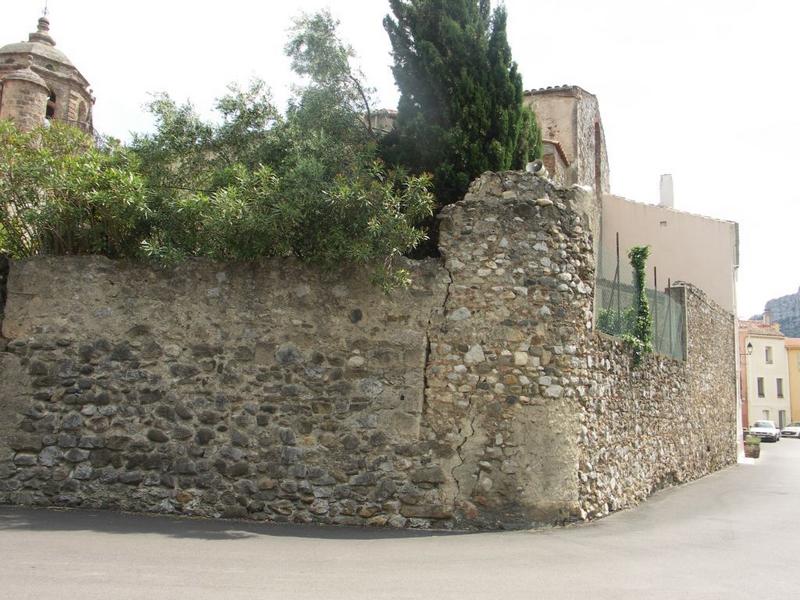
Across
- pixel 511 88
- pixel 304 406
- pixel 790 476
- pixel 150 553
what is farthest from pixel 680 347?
pixel 150 553

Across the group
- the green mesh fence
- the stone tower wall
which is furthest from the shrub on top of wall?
the stone tower wall

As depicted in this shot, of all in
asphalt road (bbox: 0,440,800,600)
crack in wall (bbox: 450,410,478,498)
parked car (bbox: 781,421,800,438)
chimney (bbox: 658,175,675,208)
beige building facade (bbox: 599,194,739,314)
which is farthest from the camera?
parked car (bbox: 781,421,800,438)

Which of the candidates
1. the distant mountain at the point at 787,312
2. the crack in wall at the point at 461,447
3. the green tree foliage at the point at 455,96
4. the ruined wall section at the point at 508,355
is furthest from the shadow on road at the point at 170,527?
the distant mountain at the point at 787,312

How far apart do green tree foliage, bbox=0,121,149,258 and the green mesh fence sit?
271 inches

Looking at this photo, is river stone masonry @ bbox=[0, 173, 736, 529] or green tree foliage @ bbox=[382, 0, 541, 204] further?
green tree foliage @ bbox=[382, 0, 541, 204]

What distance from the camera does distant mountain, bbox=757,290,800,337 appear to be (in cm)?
12107

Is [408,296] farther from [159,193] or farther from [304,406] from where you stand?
[159,193]

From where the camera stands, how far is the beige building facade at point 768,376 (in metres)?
60.8

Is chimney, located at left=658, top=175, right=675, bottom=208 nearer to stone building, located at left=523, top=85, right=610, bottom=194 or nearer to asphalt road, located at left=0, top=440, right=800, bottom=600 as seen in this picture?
stone building, located at left=523, top=85, right=610, bottom=194

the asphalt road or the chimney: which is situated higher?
the chimney

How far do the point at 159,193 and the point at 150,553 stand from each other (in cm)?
479

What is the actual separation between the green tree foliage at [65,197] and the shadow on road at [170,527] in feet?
10.9

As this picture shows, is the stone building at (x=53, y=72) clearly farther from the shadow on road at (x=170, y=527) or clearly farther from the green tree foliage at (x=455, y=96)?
the shadow on road at (x=170, y=527)

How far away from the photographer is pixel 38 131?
998cm
